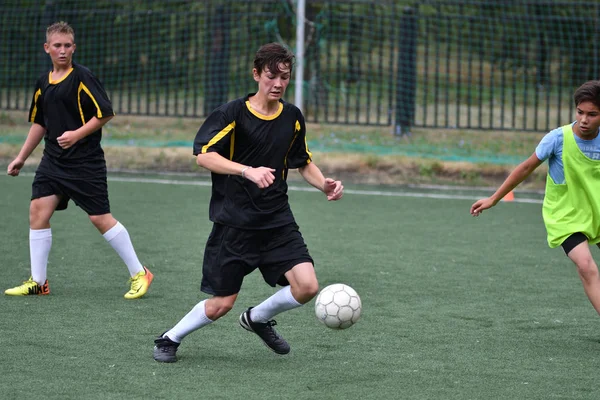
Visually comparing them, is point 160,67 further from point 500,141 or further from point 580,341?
point 580,341

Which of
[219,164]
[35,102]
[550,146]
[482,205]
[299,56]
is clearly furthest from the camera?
[299,56]

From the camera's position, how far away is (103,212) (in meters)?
6.77

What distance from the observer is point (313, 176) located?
5.33m

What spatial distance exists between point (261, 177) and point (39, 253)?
2.66 meters

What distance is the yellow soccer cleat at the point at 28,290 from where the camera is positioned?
21.7 feet

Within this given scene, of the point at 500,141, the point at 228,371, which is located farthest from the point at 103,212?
the point at 500,141

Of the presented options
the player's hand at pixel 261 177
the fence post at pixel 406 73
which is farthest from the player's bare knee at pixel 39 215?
the fence post at pixel 406 73

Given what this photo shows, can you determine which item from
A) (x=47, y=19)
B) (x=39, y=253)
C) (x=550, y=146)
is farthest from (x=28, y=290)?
(x=47, y=19)

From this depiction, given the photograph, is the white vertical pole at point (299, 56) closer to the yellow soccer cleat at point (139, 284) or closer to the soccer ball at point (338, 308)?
the yellow soccer cleat at point (139, 284)

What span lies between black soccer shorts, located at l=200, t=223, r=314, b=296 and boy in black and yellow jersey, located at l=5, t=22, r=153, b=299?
5.59 feet

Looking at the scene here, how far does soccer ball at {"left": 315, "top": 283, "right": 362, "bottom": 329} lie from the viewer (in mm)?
5090

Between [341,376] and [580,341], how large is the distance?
64.1 inches

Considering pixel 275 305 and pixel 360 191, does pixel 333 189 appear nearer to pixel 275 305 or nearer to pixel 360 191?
pixel 275 305

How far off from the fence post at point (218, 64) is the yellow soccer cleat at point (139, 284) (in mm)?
8584
